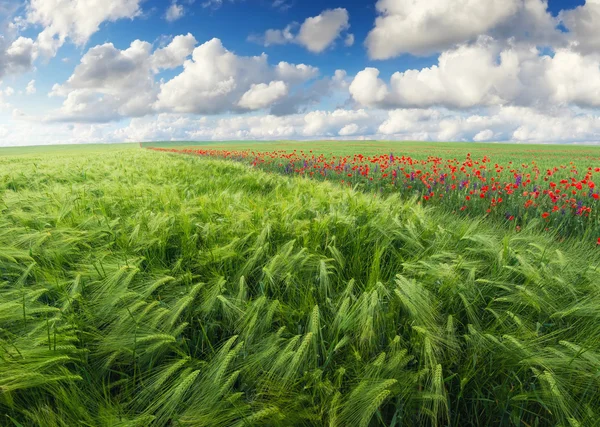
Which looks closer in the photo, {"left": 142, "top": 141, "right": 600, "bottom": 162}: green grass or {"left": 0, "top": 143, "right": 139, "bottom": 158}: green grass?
{"left": 142, "top": 141, "right": 600, "bottom": 162}: green grass

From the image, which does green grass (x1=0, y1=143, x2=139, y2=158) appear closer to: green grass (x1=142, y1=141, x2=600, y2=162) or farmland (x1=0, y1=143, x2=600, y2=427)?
green grass (x1=142, y1=141, x2=600, y2=162)

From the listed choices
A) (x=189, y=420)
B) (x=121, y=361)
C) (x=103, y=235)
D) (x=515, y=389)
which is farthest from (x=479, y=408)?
(x=103, y=235)

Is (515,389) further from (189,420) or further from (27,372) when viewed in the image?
(27,372)

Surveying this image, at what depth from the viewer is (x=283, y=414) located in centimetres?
130

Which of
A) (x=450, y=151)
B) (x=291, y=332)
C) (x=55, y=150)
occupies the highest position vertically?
(x=55, y=150)

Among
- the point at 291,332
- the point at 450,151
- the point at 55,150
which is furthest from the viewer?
the point at 55,150

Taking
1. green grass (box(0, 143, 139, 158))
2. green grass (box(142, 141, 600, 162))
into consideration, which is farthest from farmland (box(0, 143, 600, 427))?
green grass (box(0, 143, 139, 158))

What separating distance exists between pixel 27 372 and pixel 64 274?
1030 millimetres

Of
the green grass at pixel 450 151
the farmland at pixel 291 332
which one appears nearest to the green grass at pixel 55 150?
the green grass at pixel 450 151

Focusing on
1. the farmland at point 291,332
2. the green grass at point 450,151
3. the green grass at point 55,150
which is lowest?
the farmland at point 291,332

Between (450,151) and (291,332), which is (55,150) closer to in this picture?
(450,151)

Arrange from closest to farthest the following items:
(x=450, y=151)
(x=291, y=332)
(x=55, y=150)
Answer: (x=291, y=332) → (x=450, y=151) → (x=55, y=150)

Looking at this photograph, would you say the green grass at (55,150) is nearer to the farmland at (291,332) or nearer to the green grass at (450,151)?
the green grass at (450,151)

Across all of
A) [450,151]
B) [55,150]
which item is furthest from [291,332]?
[55,150]
